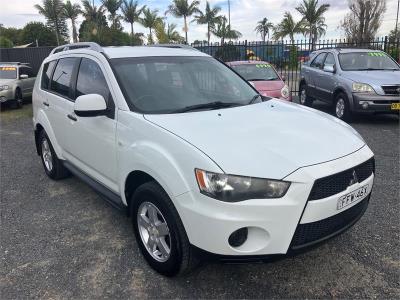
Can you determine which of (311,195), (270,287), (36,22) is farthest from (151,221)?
(36,22)

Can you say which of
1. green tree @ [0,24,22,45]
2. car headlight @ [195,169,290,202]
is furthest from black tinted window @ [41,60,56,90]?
green tree @ [0,24,22,45]

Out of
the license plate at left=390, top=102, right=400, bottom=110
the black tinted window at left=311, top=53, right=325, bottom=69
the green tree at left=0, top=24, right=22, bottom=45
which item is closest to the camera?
the license plate at left=390, top=102, right=400, bottom=110

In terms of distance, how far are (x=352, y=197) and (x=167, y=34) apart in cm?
4023

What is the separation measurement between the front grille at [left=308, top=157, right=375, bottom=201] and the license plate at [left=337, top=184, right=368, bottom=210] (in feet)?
0.20

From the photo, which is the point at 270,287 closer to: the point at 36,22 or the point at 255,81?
the point at 255,81

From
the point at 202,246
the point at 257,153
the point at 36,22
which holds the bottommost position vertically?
→ the point at 202,246

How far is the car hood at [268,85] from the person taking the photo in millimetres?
8961

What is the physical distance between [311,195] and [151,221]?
1.26 m

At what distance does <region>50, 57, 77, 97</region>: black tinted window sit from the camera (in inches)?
171

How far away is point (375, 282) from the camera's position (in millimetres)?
2879

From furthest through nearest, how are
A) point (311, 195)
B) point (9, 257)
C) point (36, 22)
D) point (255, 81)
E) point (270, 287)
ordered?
point (36, 22), point (255, 81), point (9, 257), point (270, 287), point (311, 195)

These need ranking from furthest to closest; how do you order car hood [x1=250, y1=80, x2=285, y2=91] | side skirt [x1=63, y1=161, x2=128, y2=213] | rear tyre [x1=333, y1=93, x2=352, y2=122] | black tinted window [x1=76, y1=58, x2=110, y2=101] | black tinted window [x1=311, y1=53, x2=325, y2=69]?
black tinted window [x1=311, y1=53, x2=325, y2=69]
car hood [x1=250, y1=80, x2=285, y2=91]
rear tyre [x1=333, y1=93, x2=352, y2=122]
black tinted window [x1=76, y1=58, x2=110, y2=101]
side skirt [x1=63, y1=161, x2=128, y2=213]

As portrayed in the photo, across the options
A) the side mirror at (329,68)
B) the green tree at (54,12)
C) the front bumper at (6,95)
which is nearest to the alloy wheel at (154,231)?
the side mirror at (329,68)

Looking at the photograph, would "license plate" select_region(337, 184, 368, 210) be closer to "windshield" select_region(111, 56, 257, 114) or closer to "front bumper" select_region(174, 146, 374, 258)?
"front bumper" select_region(174, 146, 374, 258)
